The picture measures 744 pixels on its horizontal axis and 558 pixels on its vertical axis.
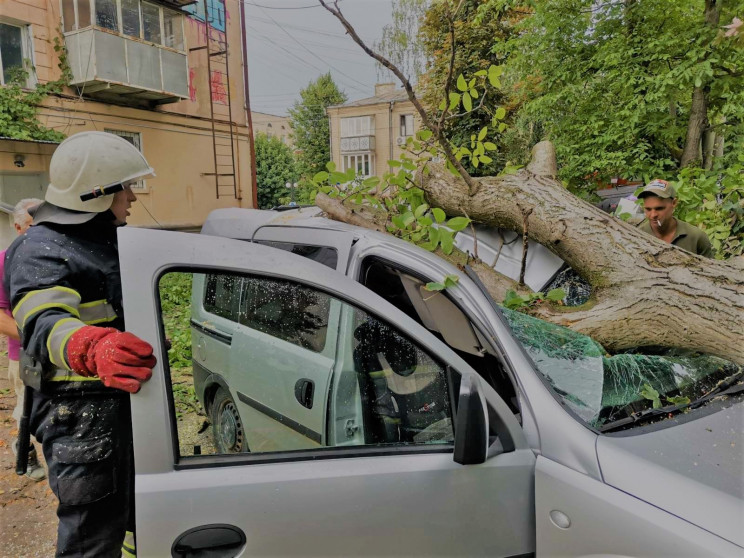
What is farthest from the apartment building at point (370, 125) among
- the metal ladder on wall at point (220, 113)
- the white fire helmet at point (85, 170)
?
the white fire helmet at point (85, 170)

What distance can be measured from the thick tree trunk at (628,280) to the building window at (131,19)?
1092cm

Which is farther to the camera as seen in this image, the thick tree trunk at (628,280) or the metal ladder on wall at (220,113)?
the metal ladder on wall at (220,113)

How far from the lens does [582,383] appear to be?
174 centimetres

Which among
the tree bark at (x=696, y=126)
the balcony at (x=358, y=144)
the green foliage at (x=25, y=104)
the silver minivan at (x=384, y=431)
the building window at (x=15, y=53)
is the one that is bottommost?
the silver minivan at (x=384, y=431)

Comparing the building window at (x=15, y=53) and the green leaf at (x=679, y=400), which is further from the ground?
the building window at (x=15, y=53)

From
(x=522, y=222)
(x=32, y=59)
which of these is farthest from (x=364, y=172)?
(x=32, y=59)

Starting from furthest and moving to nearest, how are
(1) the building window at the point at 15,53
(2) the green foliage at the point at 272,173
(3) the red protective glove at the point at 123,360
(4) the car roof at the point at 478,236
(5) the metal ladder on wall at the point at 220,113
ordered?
(2) the green foliage at the point at 272,173, (5) the metal ladder on wall at the point at 220,113, (1) the building window at the point at 15,53, (4) the car roof at the point at 478,236, (3) the red protective glove at the point at 123,360

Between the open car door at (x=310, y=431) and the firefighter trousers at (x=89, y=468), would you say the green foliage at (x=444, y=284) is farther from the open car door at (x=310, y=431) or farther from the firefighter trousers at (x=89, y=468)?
the firefighter trousers at (x=89, y=468)

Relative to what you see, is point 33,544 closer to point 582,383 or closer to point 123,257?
point 123,257

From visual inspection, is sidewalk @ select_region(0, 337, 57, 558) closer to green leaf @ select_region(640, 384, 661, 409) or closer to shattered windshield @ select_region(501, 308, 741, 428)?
shattered windshield @ select_region(501, 308, 741, 428)

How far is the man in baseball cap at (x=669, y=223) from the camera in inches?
125

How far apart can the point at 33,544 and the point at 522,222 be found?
3491 millimetres

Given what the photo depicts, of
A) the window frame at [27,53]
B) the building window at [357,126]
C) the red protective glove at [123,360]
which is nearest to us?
the red protective glove at [123,360]

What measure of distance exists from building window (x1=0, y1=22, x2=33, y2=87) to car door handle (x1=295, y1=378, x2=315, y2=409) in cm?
1087
